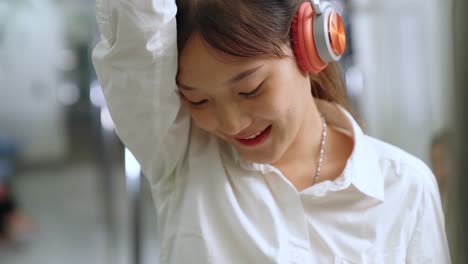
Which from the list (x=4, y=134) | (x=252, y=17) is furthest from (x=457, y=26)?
(x=4, y=134)

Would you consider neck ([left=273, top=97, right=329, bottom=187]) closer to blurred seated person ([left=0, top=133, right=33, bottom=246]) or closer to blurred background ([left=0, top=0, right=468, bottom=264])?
blurred background ([left=0, top=0, right=468, bottom=264])

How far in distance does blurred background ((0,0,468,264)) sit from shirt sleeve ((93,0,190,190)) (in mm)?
1412

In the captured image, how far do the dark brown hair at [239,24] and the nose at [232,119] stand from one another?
2.9 inches

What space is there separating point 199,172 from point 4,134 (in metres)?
1.98

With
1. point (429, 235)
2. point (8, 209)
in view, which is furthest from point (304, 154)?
point (8, 209)

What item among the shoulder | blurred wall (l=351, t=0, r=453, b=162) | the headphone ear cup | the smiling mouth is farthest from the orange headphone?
blurred wall (l=351, t=0, r=453, b=162)

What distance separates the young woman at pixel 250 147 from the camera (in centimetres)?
73

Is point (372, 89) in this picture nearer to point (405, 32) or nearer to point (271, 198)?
point (405, 32)

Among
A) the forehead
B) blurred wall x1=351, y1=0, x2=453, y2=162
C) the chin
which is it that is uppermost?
the forehead

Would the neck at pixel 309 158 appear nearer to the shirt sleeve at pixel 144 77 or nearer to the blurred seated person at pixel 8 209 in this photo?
the shirt sleeve at pixel 144 77

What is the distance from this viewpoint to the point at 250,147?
0.81 metres

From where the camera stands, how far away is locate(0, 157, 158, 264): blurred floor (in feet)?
8.47

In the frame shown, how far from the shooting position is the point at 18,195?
275cm

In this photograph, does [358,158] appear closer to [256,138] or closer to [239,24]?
[256,138]
